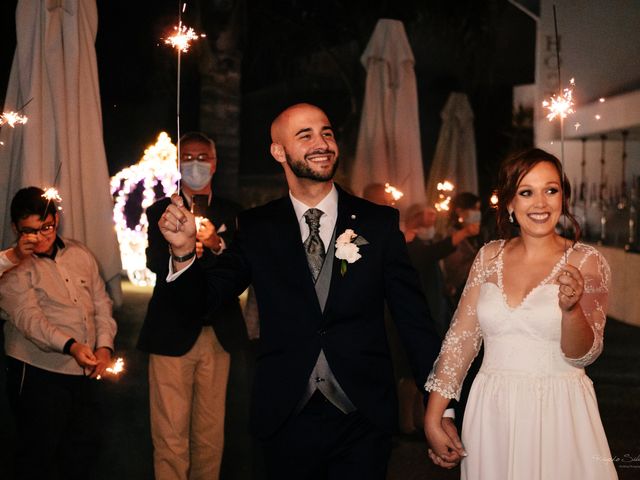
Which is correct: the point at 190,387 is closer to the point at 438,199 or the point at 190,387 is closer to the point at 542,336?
the point at 542,336

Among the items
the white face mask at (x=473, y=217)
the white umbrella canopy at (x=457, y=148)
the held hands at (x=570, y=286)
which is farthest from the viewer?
the white umbrella canopy at (x=457, y=148)

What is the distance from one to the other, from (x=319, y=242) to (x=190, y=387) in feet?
5.73

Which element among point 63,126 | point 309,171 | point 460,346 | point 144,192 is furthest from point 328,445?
point 144,192

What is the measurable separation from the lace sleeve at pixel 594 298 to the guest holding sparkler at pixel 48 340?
2535 millimetres

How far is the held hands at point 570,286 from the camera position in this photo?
2914mm

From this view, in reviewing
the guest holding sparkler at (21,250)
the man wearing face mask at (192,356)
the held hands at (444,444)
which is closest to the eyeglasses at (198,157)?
the man wearing face mask at (192,356)

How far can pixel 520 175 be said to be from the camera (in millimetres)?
3387

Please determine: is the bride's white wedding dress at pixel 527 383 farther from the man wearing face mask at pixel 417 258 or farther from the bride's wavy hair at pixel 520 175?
the man wearing face mask at pixel 417 258

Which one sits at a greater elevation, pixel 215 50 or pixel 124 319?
pixel 215 50

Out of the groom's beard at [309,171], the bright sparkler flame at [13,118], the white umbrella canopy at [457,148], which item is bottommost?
the groom's beard at [309,171]

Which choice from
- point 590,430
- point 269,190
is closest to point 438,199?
point 269,190

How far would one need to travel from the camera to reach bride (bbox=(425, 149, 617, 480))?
10.5 ft

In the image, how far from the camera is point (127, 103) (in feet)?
40.5

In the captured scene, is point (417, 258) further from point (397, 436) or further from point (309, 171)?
point (309, 171)
